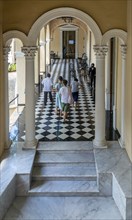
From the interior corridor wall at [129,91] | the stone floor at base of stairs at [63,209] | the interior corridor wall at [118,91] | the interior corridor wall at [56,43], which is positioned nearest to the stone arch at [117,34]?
the interior corridor wall at [129,91]

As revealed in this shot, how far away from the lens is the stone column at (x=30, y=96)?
1027cm

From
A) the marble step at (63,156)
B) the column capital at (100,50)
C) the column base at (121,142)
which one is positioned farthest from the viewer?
the column base at (121,142)

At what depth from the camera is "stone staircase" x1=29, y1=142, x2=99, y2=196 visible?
9078 millimetres

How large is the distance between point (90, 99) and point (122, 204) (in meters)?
9.85

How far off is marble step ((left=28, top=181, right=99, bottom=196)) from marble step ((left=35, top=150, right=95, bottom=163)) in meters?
0.71

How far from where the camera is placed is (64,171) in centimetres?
961

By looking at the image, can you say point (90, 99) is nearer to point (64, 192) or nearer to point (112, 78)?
point (112, 78)

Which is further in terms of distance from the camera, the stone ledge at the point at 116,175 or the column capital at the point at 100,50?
the column capital at the point at 100,50

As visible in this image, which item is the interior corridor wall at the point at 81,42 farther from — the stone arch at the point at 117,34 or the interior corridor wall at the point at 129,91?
the interior corridor wall at the point at 129,91

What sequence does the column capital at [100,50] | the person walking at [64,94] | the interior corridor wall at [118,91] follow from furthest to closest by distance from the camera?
1. the person walking at [64,94]
2. the interior corridor wall at [118,91]
3. the column capital at [100,50]

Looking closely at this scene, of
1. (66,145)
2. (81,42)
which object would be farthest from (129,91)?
(81,42)

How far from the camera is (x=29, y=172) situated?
9062 millimetres

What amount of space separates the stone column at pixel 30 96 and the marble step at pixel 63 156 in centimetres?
45

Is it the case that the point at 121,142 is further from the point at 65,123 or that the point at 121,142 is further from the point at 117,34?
the point at 65,123
